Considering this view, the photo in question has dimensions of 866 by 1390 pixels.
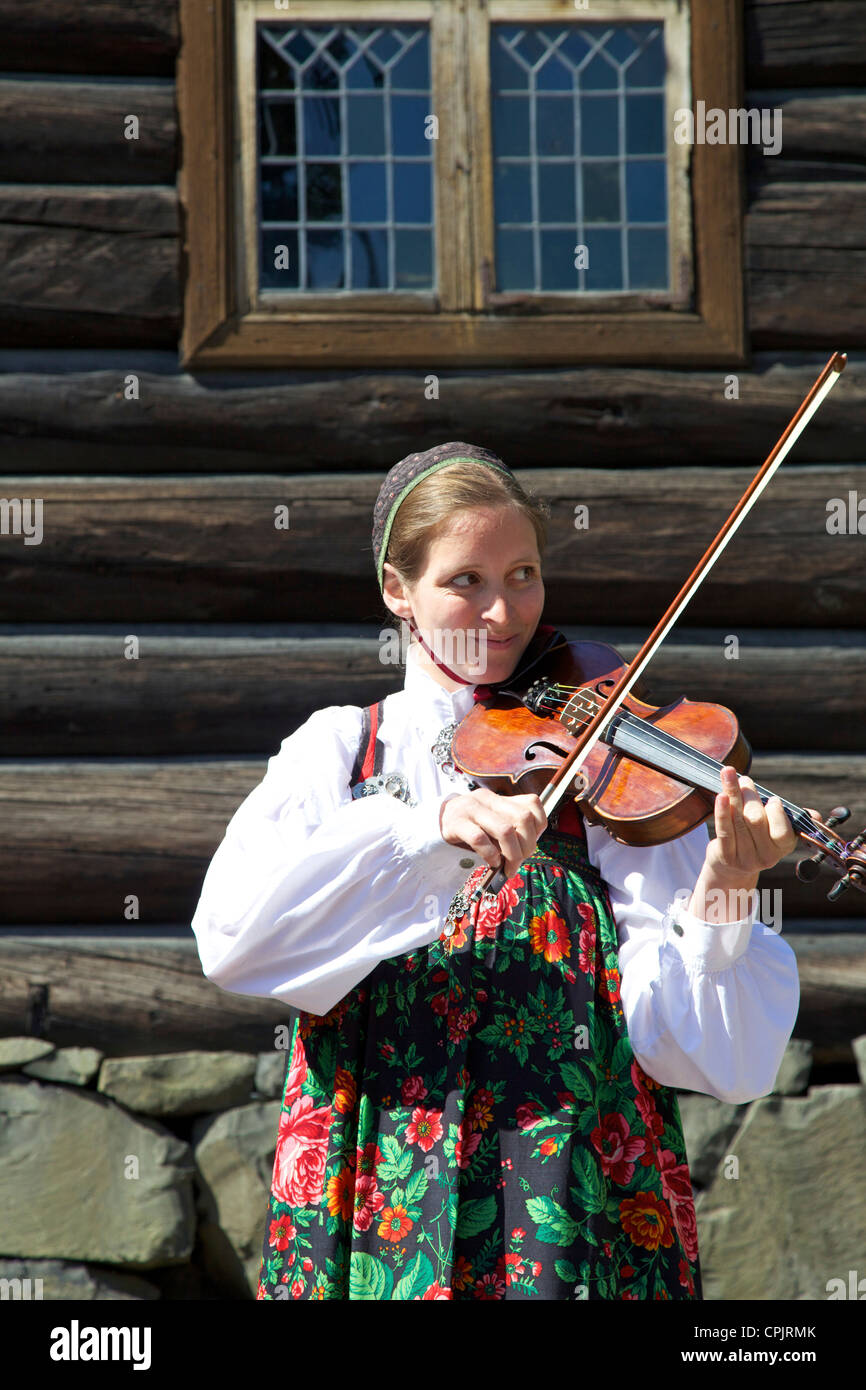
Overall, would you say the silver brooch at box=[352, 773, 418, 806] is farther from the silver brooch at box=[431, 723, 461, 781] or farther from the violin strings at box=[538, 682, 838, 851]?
the violin strings at box=[538, 682, 838, 851]

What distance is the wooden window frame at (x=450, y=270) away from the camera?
3264 mm

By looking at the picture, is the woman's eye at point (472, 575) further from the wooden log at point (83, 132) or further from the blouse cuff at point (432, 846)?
the wooden log at point (83, 132)

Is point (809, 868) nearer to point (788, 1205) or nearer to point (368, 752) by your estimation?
point (368, 752)

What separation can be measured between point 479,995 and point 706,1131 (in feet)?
5.52

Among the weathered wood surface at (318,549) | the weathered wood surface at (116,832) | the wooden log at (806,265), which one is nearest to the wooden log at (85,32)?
the weathered wood surface at (318,549)

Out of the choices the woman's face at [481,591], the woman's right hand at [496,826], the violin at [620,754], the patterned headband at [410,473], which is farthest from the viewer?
the patterned headband at [410,473]

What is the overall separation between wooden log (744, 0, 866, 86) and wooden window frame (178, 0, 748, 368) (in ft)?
0.20

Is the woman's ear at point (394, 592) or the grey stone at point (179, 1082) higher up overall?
the woman's ear at point (394, 592)

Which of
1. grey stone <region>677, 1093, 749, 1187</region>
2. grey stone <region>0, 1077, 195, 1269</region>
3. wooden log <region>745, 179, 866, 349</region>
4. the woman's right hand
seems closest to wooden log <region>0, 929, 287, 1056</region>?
grey stone <region>0, 1077, 195, 1269</region>

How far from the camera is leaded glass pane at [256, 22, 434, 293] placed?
336 cm

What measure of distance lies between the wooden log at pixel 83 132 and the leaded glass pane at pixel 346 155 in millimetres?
249

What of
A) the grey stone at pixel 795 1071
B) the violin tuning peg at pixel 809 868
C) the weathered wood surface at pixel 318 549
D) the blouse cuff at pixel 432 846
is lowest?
the grey stone at pixel 795 1071

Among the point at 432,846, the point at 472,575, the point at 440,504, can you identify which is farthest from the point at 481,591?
the point at 432,846

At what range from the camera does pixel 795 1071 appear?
3.19 m
